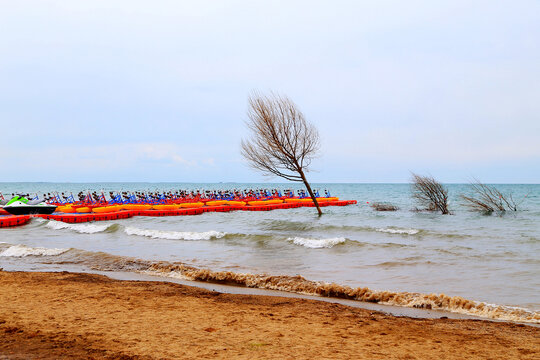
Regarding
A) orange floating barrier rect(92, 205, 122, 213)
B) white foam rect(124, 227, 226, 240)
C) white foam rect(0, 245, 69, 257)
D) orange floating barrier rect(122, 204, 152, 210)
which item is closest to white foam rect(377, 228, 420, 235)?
white foam rect(124, 227, 226, 240)

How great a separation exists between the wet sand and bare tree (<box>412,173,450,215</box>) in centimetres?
2422

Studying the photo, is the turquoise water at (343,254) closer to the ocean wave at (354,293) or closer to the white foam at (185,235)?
the white foam at (185,235)

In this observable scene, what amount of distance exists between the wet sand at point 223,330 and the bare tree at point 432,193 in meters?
24.2

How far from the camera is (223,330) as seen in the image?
553 cm

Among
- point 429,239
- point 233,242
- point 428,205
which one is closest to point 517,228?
point 429,239

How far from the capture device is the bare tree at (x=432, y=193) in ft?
96.9

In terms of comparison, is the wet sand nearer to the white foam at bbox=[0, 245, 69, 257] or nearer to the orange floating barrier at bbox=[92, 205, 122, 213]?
the white foam at bbox=[0, 245, 69, 257]

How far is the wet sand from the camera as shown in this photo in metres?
4.67

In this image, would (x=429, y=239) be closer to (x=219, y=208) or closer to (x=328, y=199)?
(x=219, y=208)

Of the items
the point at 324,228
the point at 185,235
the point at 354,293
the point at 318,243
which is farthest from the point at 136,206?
the point at 354,293

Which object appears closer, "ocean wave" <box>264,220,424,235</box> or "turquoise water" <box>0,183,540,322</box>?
A: "turquoise water" <box>0,183,540,322</box>

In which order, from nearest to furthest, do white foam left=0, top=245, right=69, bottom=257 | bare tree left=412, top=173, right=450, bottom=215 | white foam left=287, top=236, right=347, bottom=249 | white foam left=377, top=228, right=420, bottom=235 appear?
white foam left=0, top=245, right=69, bottom=257
white foam left=287, top=236, right=347, bottom=249
white foam left=377, top=228, right=420, bottom=235
bare tree left=412, top=173, right=450, bottom=215

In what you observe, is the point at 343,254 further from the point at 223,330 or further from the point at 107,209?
the point at 107,209

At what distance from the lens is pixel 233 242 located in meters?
16.4
